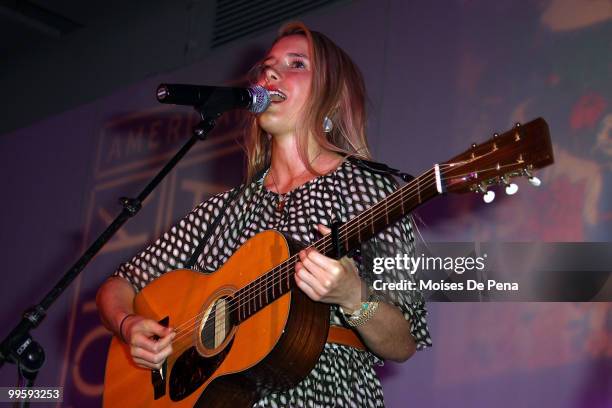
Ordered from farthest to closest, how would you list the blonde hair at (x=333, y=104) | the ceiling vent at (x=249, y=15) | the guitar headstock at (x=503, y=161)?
the ceiling vent at (x=249, y=15) < the blonde hair at (x=333, y=104) < the guitar headstock at (x=503, y=161)

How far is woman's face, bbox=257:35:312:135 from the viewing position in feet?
7.08

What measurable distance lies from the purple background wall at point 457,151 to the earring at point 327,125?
2.88 ft

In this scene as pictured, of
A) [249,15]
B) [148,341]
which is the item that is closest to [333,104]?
[148,341]

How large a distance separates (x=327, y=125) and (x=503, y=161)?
750mm

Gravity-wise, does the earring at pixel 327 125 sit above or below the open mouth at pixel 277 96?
below

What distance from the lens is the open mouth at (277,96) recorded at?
84.9 inches

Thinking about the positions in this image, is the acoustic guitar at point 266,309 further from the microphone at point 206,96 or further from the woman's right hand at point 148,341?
the microphone at point 206,96

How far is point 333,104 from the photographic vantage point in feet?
7.23

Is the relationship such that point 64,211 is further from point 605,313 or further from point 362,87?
point 605,313

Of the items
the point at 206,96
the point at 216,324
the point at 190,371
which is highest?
the point at 206,96

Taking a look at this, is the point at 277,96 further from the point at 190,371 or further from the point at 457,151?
the point at 457,151

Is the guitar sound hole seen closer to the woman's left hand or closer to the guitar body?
Result: the guitar body

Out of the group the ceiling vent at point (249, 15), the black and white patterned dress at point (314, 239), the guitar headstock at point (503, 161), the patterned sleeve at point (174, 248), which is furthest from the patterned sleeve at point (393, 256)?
the ceiling vent at point (249, 15)


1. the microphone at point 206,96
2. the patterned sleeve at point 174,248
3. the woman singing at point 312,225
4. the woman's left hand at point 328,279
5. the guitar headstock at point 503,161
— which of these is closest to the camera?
the guitar headstock at point 503,161
